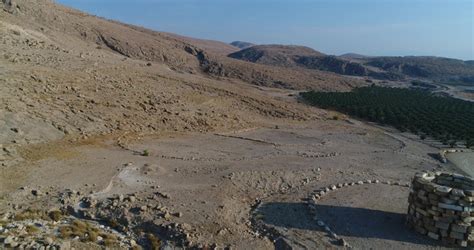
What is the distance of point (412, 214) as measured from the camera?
14.6m

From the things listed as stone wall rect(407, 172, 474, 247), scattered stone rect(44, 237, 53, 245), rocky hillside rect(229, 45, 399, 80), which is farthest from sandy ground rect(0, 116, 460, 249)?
rocky hillside rect(229, 45, 399, 80)

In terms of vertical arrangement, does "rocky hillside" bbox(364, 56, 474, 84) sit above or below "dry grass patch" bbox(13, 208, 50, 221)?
above

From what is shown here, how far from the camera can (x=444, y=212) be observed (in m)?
13.6

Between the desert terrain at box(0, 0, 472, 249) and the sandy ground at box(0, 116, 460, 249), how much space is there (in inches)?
2.7

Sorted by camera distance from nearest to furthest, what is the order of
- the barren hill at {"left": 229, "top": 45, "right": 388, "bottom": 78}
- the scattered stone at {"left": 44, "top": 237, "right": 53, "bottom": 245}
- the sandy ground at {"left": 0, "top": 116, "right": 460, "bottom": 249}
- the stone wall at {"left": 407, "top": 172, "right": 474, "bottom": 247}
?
the scattered stone at {"left": 44, "top": 237, "right": 53, "bottom": 245}
the stone wall at {"left": 407, "top": 172, "right": 474, "bottom": 247}
the sandy ground at {"left": 0, "top": 116, "right": 460, "bottom": 249}
the barren hill at {"left": 229, "top": 45, "right": 388, "bottom": 78}

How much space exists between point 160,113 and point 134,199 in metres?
12.6

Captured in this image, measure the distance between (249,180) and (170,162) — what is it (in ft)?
13.1

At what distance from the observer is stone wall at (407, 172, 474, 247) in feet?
43.9

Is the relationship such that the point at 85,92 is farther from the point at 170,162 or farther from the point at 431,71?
the point at 431,71

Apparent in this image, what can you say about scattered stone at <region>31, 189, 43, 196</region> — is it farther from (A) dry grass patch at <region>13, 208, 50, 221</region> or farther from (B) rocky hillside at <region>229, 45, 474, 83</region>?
(B) rocky hillside at <region>229, 45, 474, 83</region>

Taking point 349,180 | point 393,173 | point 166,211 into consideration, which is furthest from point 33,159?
point 393,173

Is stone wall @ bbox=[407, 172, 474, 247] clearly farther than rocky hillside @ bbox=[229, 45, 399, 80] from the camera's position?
No

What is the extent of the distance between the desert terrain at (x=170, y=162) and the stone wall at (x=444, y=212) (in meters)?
0.48

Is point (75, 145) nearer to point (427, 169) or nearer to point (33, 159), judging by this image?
point (33, 159)
